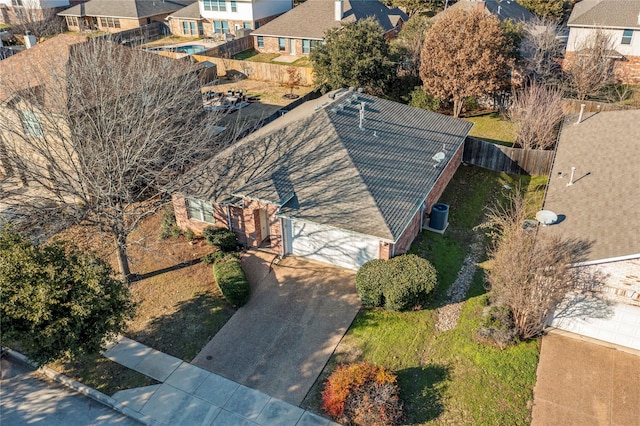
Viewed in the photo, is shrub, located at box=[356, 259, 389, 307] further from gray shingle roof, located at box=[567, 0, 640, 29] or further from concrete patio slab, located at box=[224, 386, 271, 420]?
gray shingle roof, located at box=[567, 0, 640, 29]

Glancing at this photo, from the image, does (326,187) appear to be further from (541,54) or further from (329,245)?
(541,54)

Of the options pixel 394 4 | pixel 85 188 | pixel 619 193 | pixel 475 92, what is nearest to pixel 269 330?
pixel 85 188

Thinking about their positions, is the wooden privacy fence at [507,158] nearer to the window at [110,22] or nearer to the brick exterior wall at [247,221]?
the brick exterior wall at [247,221]

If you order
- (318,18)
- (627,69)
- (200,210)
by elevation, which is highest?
(318,18)

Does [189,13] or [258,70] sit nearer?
[258,70]

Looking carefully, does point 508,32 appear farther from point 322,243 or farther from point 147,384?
point 147,384

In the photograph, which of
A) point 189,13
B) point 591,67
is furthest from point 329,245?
point 189,13
